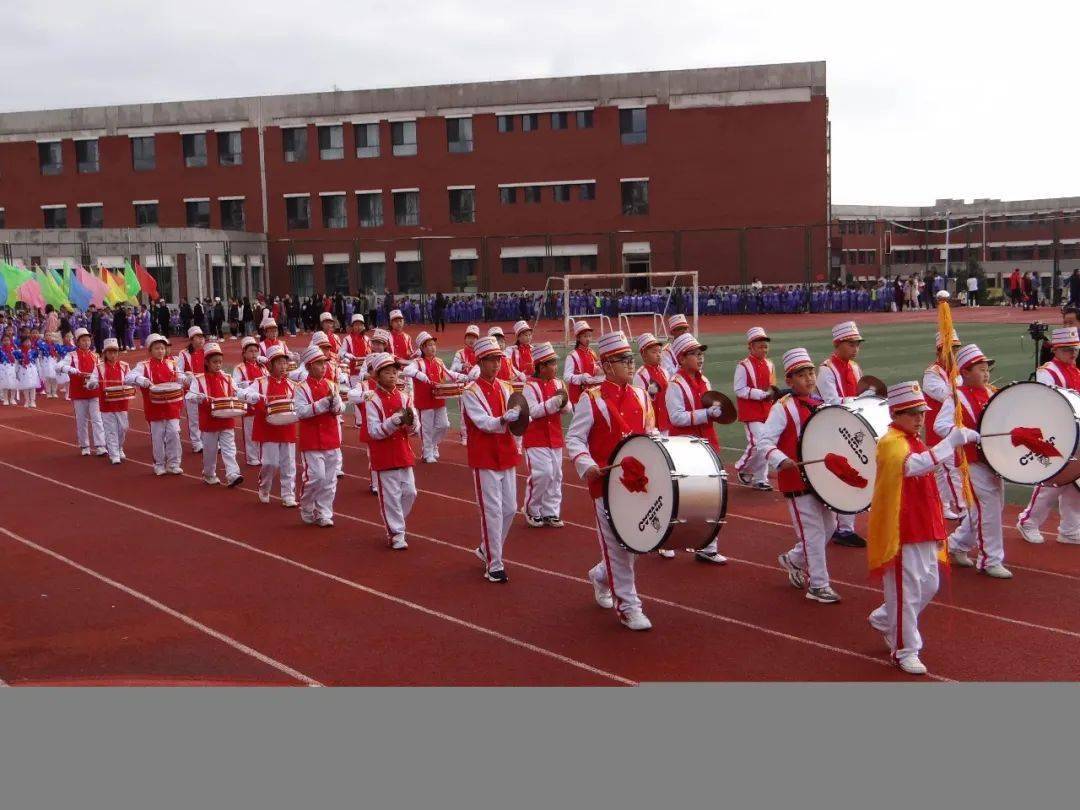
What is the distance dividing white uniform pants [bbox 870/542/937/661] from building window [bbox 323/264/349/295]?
1895 inches

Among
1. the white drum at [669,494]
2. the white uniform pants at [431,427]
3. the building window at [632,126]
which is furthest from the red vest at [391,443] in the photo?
the building window at [632,126]

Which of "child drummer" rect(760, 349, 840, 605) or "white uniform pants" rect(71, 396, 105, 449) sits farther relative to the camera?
"white uniform pants" rect(71, 396, 105, 449)

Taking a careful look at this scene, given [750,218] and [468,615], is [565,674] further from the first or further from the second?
[750,218]

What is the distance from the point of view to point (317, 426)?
41.3ft

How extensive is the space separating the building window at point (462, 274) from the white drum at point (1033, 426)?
44815 mm

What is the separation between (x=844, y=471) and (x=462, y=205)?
47.9 m

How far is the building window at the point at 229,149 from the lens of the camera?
2228 inches

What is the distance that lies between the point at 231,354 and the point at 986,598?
104ft

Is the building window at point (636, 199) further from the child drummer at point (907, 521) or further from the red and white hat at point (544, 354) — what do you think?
the child drummer at point (907, 521)

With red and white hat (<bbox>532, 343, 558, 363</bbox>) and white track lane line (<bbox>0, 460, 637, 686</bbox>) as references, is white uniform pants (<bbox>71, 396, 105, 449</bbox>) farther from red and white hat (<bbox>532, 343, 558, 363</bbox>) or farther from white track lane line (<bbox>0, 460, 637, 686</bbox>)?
red and white hat (<bbox>532, 343, 558, 363</bbox>)

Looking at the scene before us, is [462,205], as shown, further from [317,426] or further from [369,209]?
[317,426]

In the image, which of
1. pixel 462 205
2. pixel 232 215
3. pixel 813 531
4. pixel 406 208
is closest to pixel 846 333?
pixel 813 531

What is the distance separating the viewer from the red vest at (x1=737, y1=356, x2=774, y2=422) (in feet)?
42.7

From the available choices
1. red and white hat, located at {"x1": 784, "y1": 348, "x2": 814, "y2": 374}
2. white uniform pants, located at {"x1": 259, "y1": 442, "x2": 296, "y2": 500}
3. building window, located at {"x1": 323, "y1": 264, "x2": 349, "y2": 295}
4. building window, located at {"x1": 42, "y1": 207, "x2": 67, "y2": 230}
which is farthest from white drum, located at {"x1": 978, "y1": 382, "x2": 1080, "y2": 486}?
building window, located at {"x1": 42, "y1": 207, "x2": 67, "y2": 230}
